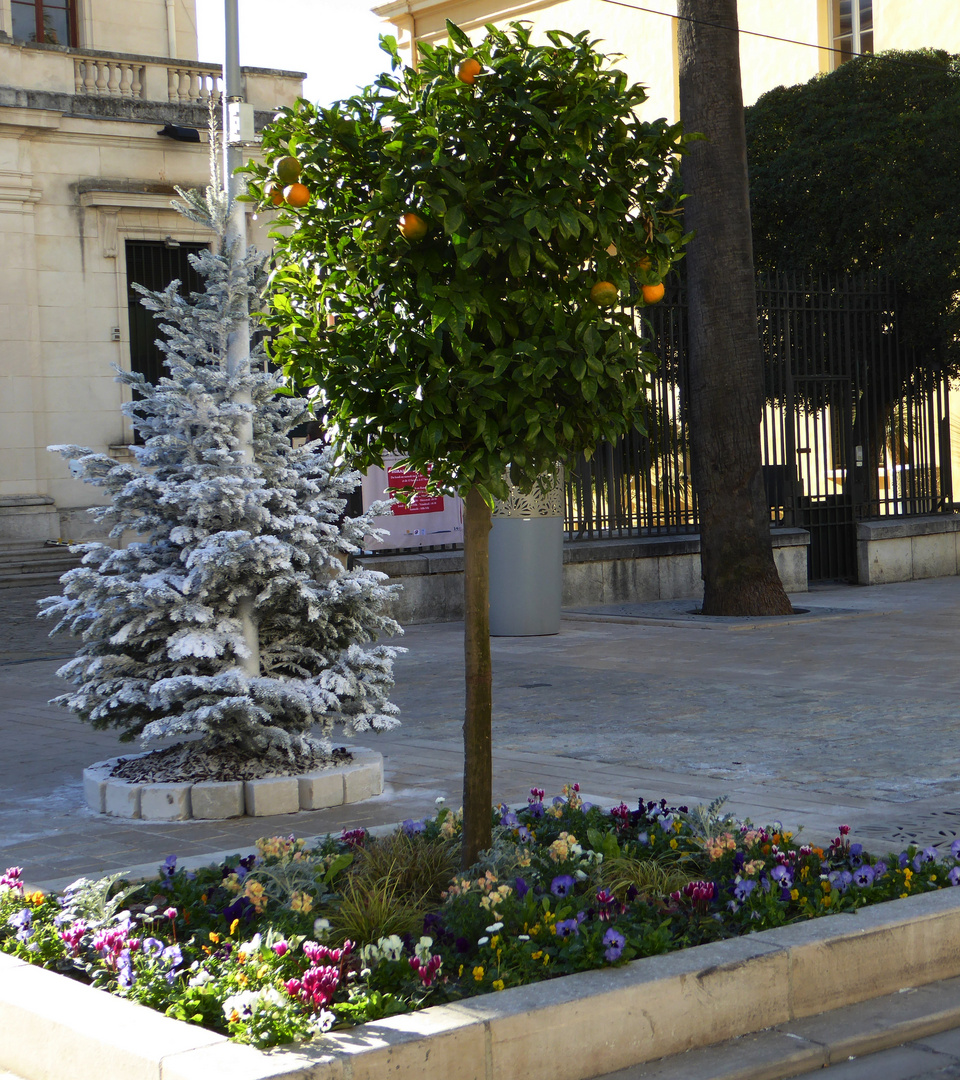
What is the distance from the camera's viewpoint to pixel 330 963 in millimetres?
3627

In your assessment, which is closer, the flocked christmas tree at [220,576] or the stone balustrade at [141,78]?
the flocked christmas tree at [220,576]

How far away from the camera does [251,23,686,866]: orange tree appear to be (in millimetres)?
3879

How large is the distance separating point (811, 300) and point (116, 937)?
15.6 metres

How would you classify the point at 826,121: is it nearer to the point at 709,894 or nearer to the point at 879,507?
the point at 879,507

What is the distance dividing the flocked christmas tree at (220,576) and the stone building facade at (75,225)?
39.7ft

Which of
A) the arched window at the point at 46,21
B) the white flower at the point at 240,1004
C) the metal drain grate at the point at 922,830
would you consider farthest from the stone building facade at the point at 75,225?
the white flower at the point at 240,1004

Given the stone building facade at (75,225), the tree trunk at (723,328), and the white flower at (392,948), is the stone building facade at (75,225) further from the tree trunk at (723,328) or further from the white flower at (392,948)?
the white flower at (392,948)

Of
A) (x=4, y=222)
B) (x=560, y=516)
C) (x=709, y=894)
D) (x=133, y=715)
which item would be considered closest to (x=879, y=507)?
(x=560, y=516)

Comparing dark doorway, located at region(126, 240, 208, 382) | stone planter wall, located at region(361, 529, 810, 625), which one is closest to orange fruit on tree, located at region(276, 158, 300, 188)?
stone planter wall, located at region(361, 529, 810, 625)

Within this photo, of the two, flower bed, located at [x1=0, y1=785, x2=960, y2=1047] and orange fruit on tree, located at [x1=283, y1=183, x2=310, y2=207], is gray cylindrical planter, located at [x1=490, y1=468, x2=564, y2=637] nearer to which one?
flower bed, located at [x1=0, y1=785, x2=960, y2=1047]

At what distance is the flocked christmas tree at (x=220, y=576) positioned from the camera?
247 inches

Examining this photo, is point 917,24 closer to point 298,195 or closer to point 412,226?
point 298,195

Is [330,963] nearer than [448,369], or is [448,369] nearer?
[330,963]

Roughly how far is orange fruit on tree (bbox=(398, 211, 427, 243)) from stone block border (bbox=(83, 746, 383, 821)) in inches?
122
